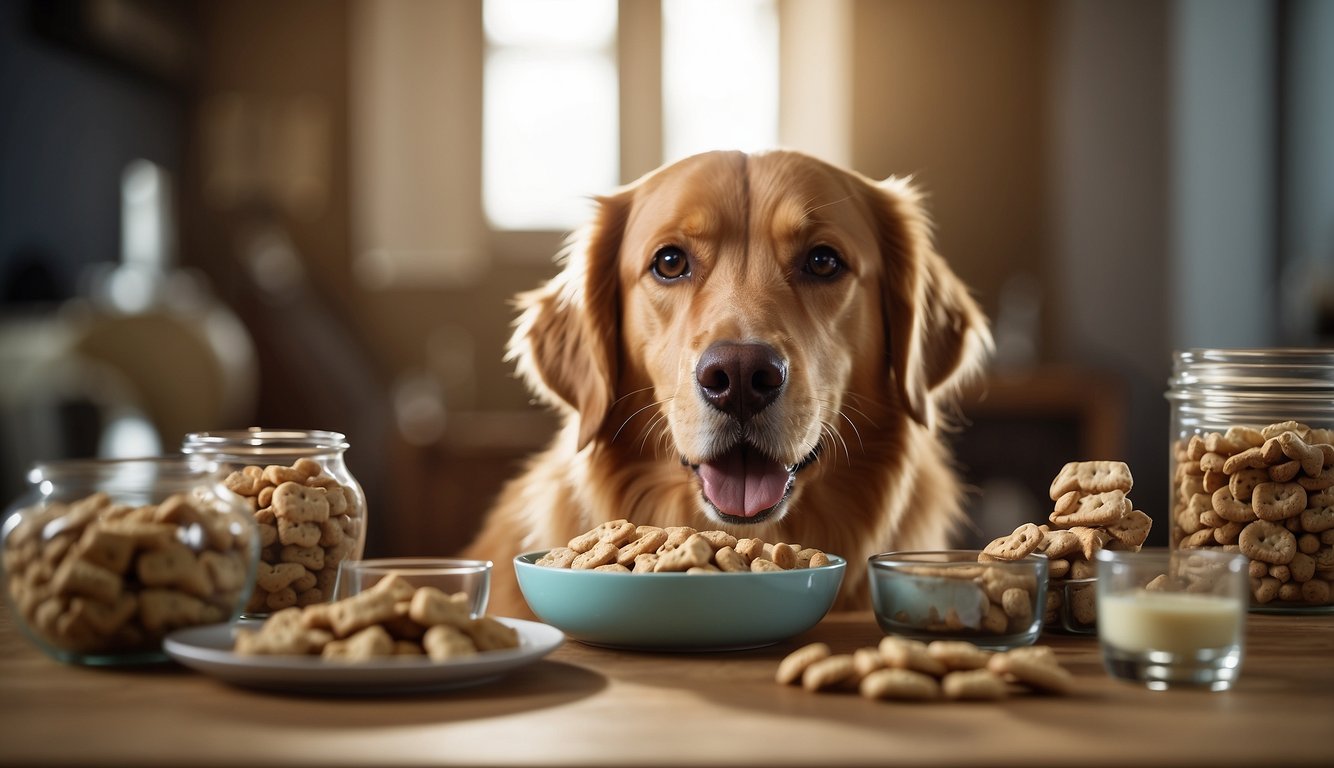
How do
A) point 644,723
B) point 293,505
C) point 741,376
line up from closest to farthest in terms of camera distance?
point 644,723 < point 293,505 < point 741,376

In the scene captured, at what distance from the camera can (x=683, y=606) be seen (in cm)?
111

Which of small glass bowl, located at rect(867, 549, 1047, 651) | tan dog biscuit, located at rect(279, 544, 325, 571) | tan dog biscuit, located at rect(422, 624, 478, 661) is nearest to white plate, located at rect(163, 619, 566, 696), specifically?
tan dog biscuit, located at rect(422, 624, 478, 661)

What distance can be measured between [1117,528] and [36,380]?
3851 mm

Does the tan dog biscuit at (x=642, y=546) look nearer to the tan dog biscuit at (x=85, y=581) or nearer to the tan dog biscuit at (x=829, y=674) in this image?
the tan dog biscuit at (x=829, y=674)

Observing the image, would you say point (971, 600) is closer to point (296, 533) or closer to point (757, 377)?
point (757, 377)

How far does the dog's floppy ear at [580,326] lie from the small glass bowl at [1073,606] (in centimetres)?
73

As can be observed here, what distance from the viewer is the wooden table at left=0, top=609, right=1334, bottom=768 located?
78 cm

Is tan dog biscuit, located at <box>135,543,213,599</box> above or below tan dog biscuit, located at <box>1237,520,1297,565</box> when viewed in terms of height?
above

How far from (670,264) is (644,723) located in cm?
95

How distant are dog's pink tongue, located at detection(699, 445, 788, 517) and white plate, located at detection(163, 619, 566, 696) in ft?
2.05

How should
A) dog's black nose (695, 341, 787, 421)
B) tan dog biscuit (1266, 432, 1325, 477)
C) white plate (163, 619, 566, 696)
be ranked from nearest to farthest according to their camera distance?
white plate (163, 619, 566, 696)
tan dog biscuit (1266, 432, 1325, 477)
dog's black nose (695, 341, 787, 421)

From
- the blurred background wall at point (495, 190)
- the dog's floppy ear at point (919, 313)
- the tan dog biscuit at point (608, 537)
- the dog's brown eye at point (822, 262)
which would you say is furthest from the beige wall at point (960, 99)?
the tan dog biscuit at point (608, 537)

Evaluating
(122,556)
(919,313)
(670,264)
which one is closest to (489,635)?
(122,556)

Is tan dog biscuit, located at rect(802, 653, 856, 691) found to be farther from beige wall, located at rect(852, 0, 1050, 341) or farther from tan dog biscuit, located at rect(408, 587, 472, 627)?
beige wall, located at rect(852, 0, 1050, 341)
